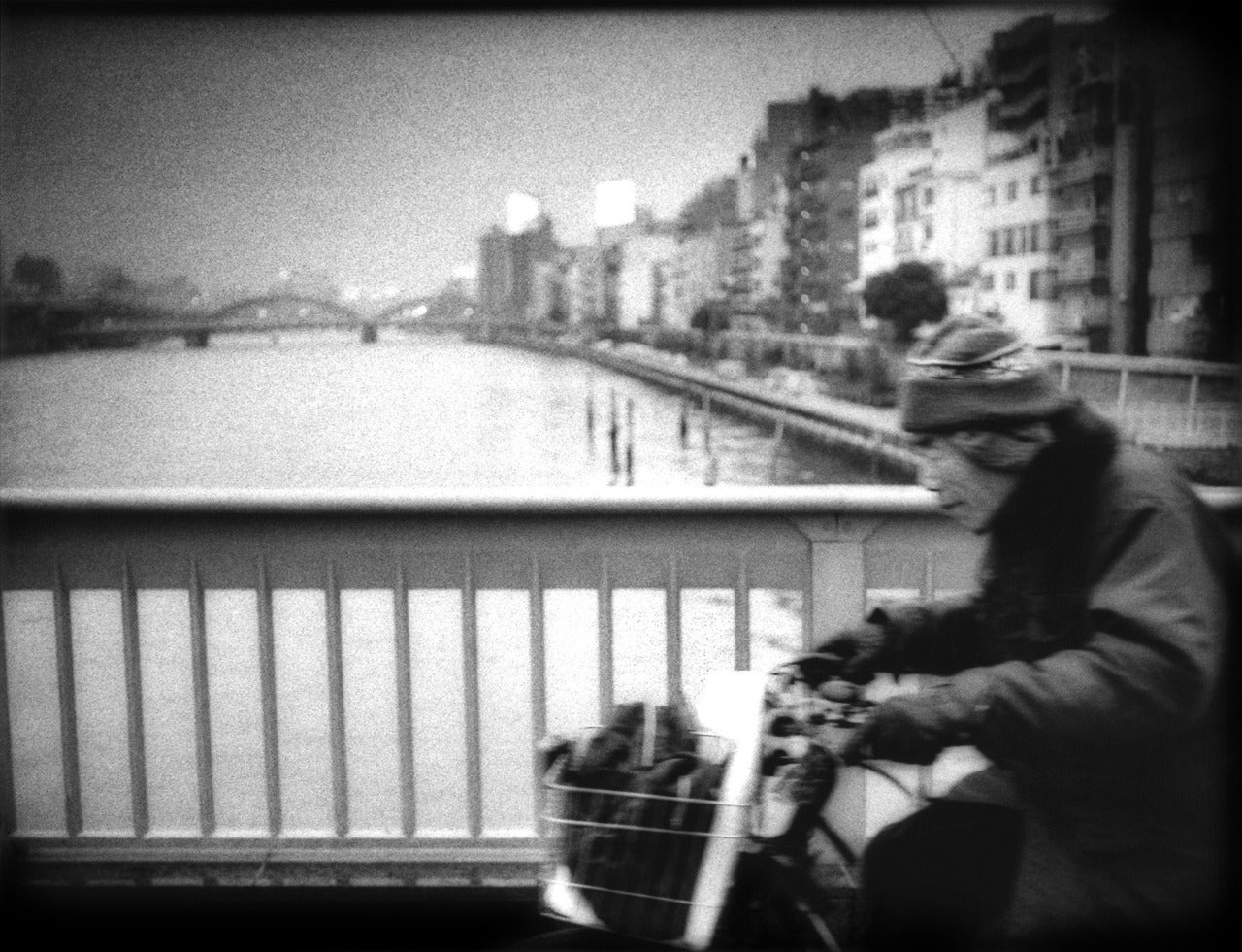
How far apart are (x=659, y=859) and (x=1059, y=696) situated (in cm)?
45

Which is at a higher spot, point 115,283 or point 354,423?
point 115,283

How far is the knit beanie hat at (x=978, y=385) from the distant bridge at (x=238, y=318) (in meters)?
2.67

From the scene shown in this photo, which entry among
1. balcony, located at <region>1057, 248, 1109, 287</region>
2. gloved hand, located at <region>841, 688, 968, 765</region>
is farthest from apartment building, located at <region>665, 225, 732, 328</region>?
gloved hand, located at <region>841, 688, 968, 765</region>

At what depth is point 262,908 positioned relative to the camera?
2496 mm

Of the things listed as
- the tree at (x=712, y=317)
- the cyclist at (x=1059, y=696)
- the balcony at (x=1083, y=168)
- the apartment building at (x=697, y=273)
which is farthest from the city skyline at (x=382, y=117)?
the cyclist at (x=1059, y=696)

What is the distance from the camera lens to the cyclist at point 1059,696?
3.93ft

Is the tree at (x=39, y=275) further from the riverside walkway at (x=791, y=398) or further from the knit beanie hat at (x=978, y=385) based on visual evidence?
the knit beanie hat at (x=978, y=385)

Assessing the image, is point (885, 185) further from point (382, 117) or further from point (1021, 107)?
point (382, 117)

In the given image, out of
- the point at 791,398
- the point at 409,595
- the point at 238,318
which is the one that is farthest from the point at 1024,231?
the point at 238,318

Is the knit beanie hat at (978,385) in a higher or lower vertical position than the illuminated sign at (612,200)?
lower

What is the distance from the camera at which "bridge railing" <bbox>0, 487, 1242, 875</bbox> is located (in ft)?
7.93

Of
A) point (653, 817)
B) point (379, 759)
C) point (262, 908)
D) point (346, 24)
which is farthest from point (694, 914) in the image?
point (379, 759)

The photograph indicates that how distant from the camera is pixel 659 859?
3.93ft

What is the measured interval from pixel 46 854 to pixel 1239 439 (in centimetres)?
264
